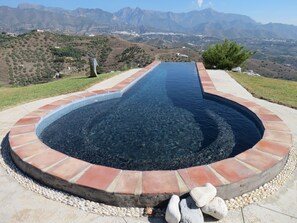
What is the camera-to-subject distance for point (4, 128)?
6344 mm

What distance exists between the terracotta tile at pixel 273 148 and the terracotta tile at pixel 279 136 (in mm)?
198

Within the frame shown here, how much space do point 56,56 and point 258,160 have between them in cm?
6555

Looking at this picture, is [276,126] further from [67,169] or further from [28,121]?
[28,121]

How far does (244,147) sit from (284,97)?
15.8 feet

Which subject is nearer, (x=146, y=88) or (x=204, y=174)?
(x=204, y=174)

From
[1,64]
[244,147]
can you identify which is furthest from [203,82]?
[1,64]

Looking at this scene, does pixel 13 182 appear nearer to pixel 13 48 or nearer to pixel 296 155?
pixel 296 155

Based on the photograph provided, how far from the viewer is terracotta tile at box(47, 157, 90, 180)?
3.71m

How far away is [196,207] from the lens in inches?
123

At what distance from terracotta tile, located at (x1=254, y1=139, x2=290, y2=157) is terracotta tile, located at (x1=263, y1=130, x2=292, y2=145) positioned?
0.65 ft

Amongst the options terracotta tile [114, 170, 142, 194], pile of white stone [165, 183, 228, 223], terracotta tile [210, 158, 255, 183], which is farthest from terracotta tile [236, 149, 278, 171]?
terracotta tile [114, 170, 142, 194]

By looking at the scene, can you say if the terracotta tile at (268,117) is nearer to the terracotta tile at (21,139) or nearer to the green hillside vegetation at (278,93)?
the green hillside vegetation at (278,93)

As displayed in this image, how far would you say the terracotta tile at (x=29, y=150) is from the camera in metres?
4.38

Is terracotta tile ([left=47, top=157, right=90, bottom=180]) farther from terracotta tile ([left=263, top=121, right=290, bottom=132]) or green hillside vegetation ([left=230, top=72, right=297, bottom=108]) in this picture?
green hillside vegetation ([left=230, top=72, right=297, bottom=108])
